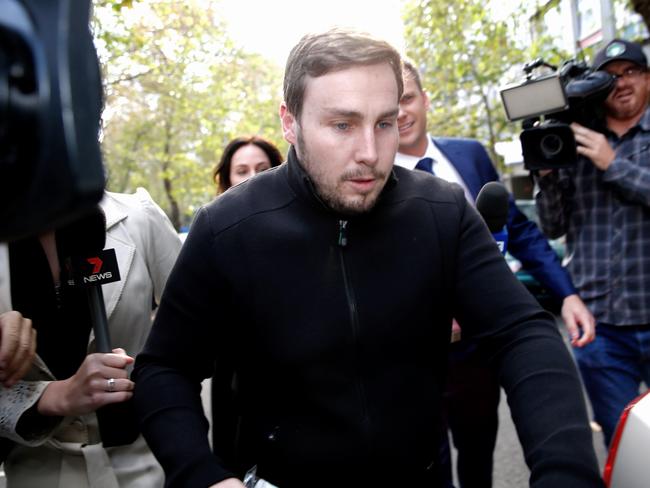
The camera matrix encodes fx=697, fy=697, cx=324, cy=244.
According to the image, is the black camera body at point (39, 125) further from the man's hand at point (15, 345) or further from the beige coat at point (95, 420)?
the beige coat at point (95, 420)

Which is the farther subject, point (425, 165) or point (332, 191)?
point (425, 165)

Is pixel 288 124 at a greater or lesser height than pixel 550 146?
greater

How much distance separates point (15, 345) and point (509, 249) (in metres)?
2.23

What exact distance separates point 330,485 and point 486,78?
35.7 ft

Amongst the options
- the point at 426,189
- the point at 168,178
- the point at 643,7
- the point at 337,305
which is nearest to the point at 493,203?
the point at 426,189

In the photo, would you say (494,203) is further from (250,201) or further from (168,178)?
(168,178)

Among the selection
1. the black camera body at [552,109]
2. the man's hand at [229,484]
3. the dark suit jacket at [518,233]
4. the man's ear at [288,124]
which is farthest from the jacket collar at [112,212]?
the black camera body at [552,109]

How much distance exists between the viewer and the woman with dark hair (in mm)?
4309

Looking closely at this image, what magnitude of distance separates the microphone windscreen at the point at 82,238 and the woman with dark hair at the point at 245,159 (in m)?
2.43

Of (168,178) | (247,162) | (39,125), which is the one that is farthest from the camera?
(168,178)

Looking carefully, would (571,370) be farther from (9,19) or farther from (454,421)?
(454,421)

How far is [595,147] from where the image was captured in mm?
3178

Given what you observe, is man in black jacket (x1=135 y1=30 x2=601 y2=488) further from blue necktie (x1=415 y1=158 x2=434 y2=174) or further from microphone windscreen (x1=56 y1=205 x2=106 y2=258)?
blue necktie (x1=415 y1=158 x2=434 y2=174)

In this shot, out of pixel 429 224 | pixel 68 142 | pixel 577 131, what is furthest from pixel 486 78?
pixel 68 142
